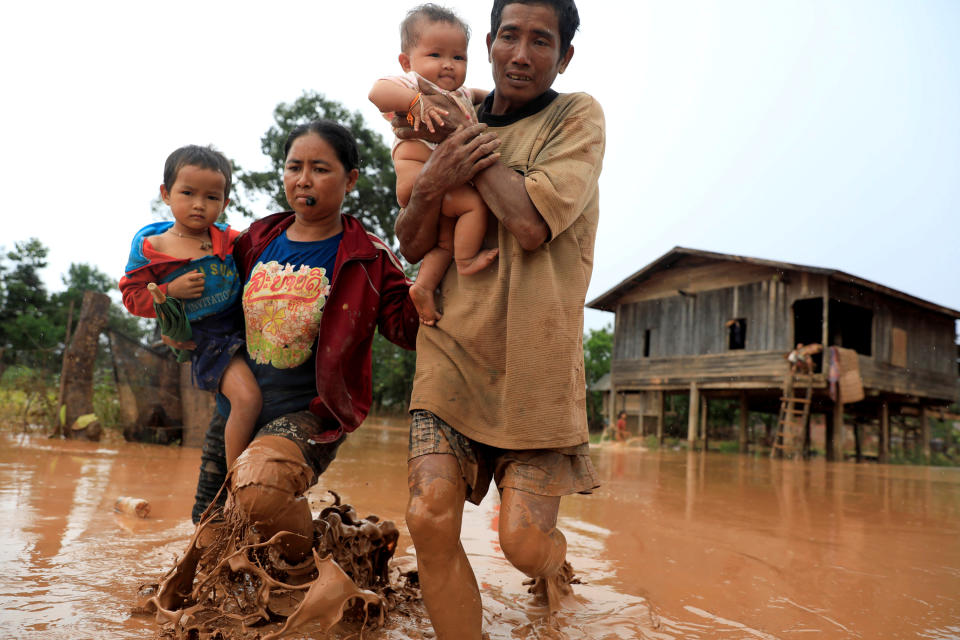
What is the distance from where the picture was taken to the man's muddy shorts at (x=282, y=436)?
2.24 meters

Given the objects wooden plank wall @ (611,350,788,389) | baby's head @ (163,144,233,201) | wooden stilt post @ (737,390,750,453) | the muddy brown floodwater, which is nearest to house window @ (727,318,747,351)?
wooden plank wall @ (611,350,788,389)

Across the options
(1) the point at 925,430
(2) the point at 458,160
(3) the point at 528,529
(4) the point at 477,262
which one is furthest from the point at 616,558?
→ (1) the point at 925,430

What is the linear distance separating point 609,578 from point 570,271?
1.88m

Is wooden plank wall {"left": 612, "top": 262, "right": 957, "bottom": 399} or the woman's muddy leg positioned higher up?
wooden plank wall {"left": 612, "top": 262, "right": 957, "bottom": 399}

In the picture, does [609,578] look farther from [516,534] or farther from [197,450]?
[197,450]

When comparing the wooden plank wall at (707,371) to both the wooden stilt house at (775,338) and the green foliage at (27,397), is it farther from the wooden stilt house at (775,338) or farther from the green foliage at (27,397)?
the green foliage at (27,397)

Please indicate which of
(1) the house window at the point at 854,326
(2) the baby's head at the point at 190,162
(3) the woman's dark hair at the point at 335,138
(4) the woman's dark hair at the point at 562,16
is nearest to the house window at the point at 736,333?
(1) the house window at the point at 854,326

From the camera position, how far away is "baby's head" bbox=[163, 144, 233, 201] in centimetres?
252

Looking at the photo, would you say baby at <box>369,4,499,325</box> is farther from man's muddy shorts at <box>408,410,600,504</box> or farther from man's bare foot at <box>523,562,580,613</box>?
man's bare foot at <box>523,562,580,613</box>

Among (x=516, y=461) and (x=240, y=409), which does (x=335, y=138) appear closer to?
(x=240, y=409)

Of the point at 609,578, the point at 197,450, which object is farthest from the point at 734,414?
the point at 609,578

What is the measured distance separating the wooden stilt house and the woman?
49.3 feet

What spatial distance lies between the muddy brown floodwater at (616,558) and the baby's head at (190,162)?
158 cm

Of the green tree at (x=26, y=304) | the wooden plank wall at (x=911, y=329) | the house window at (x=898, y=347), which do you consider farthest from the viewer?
the green tree at (x=26, y=304)
